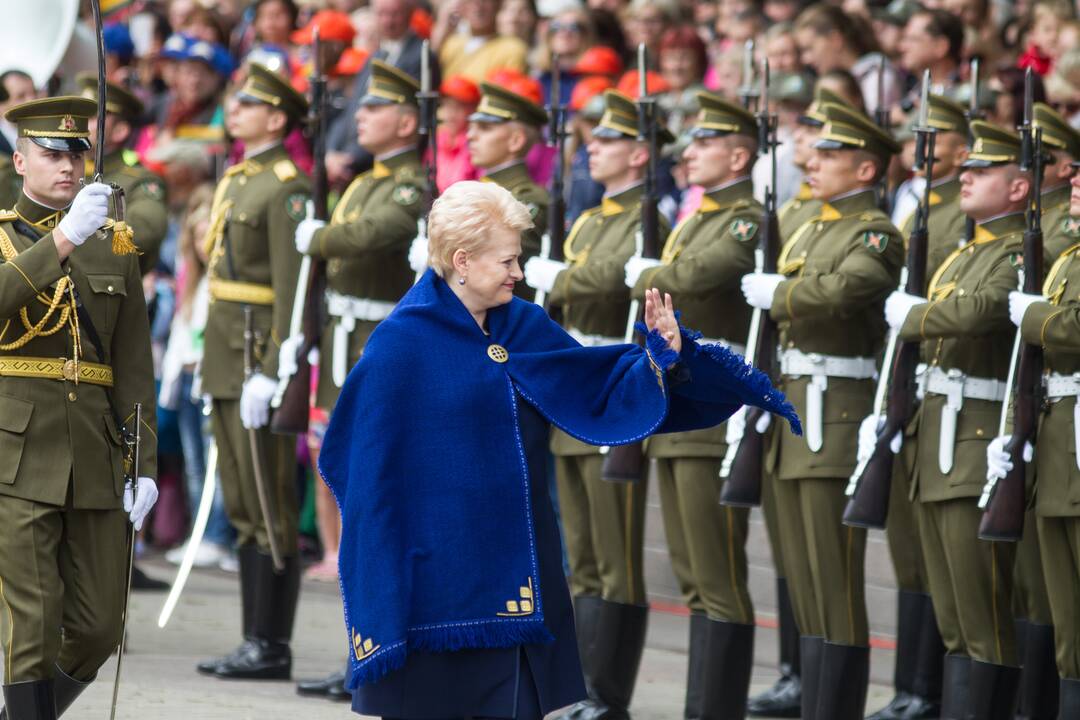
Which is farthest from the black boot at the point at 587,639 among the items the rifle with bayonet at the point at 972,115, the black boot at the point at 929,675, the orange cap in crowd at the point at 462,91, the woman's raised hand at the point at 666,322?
the orange cap in crowd at the point at 462,91

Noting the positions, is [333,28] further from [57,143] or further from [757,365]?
[57,143]

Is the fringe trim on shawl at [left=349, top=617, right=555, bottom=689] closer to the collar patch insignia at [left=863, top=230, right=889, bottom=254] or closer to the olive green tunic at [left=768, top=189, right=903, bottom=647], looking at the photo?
the olive green tunic at [left=768, top=189, right=903, bottom=647]

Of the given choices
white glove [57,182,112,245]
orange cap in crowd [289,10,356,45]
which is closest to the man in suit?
orange cap in crowd [289,10,356,45]

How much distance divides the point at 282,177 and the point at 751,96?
1907 mm

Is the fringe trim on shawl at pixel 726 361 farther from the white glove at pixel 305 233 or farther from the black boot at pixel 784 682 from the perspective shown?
the white glove at pixel 305 233

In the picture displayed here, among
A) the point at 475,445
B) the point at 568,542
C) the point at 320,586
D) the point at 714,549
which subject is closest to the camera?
the point at 475,445

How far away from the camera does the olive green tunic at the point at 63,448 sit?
221 inches

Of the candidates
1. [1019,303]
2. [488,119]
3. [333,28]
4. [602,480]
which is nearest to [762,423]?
[602,480]

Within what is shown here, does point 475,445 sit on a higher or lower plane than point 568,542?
higher

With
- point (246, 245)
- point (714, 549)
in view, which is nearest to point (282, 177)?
point (246, 245)

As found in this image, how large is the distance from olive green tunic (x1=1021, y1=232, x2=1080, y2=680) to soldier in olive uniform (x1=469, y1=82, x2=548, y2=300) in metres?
2.38

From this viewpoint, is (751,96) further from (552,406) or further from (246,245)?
(552,406)

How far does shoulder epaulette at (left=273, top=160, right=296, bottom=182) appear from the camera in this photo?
8.05m

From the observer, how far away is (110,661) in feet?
26.5
